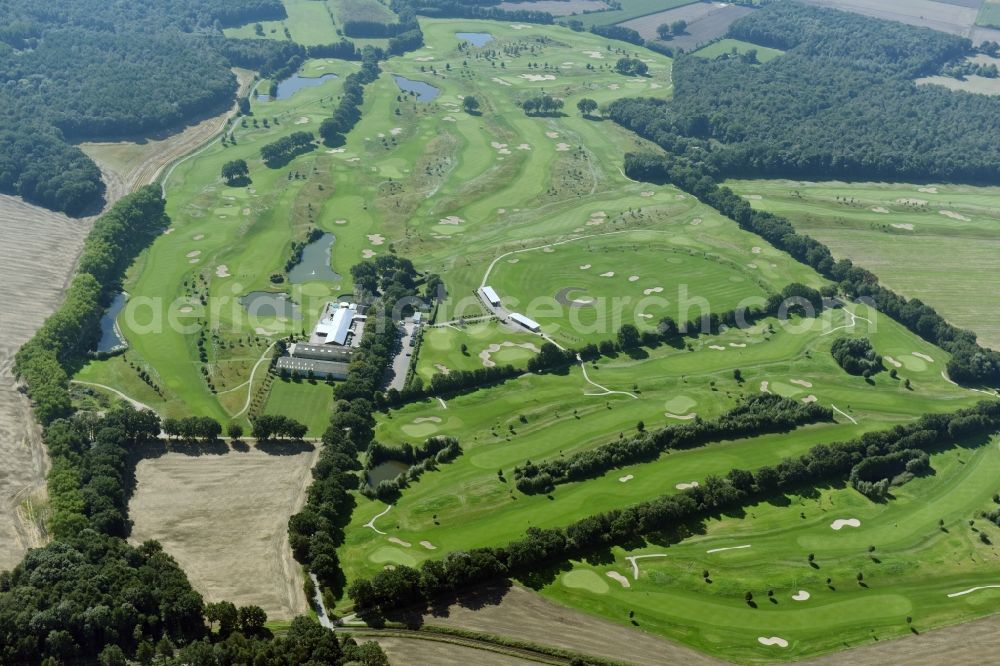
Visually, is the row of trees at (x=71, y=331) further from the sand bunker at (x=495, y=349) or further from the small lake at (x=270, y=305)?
the sand bunker at (x=495, y=349)

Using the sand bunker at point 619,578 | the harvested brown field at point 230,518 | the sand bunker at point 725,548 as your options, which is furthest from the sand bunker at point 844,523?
the harvested brown field at point 230,518

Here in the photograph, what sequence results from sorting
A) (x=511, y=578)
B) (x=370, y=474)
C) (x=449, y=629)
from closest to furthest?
(x=449, y=629)
(x=511, y=578)
(x=370, y=474)

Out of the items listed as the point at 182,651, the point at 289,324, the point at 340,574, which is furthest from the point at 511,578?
the point at 289,324

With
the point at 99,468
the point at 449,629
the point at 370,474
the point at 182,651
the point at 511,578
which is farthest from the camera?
the point at 370,474

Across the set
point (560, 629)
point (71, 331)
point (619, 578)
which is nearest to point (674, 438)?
point (619, 578)

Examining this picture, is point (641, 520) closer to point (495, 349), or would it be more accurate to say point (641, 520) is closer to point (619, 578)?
point (619, 578)

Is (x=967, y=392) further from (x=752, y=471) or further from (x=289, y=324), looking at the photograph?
(x=289, y=324)

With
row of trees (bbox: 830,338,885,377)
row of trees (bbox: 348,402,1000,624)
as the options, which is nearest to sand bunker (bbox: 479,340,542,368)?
row of trees (bbox: 348,402,1000,624)
